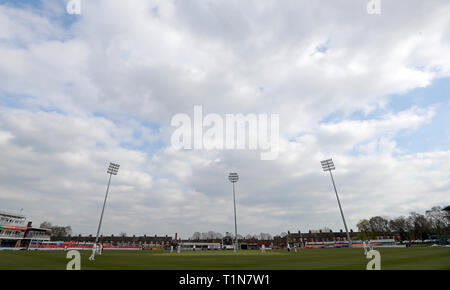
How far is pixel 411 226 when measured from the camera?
98.0 metres

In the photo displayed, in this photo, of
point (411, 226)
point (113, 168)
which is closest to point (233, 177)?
point (113, 168)

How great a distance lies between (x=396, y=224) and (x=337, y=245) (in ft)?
154

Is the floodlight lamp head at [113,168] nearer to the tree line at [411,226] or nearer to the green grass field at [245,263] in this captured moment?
the green grass field at [245,263]

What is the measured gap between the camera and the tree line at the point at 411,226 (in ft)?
288

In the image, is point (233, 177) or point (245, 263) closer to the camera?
point (245, 263)

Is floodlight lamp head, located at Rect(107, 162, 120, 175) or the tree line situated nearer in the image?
floodlight lamp head, located at Rect(107, 162, 120, 175)

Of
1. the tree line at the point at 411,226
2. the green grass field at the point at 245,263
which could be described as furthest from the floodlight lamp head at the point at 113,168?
the tree line at the point at 411,226

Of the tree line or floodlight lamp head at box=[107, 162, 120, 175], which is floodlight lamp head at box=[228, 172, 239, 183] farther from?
the tree line

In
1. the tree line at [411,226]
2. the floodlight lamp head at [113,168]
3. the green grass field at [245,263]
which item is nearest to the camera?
the green grass field at [245,263]

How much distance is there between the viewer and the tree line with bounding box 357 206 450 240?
87875mm

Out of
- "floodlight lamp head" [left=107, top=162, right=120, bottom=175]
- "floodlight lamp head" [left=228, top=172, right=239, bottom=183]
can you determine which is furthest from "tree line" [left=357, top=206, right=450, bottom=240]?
"floodlight lamp head" [left=107, top=162, right=120, bottom=175]

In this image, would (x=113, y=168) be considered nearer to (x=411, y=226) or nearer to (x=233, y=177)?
(x=233, y=177)

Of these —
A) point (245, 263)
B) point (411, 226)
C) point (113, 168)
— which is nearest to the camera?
point (245, 263)
